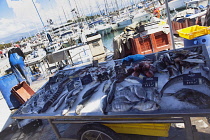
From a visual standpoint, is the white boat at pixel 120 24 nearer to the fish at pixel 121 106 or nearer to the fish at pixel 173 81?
the fish at pixel 173 81

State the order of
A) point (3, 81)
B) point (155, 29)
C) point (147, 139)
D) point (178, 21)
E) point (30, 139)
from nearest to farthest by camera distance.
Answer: point (147, 139) → point (30, 139) → point (3, 81) → point (155, 29) → point (178, 21)

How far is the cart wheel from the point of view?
241cm

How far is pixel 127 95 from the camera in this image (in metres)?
2.18

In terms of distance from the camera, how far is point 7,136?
15.0 ft

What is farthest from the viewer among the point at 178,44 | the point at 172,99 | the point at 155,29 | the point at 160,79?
the point at 178,44

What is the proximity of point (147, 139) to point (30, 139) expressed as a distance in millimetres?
3154

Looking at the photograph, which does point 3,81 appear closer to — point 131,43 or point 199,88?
point 131,43

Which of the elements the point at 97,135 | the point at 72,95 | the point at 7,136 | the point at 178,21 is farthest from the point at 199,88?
the point at 178,21

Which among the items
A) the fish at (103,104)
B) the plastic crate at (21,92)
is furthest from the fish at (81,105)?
the plastic crate at (21,92)

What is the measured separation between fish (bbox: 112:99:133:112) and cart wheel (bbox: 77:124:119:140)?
515 millimetres

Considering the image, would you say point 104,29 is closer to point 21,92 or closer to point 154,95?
point 21,92

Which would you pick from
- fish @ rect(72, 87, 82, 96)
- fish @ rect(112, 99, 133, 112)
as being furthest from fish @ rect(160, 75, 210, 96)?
fish @ rect(72, 87, 82, 96)

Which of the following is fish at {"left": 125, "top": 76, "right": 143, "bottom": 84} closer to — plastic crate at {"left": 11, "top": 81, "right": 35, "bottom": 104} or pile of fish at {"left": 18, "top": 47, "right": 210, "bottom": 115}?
pile of fish at {"left": 18, "top": 47, "right": 210, "bottom": 115}

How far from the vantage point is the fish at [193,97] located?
174 centimetres
